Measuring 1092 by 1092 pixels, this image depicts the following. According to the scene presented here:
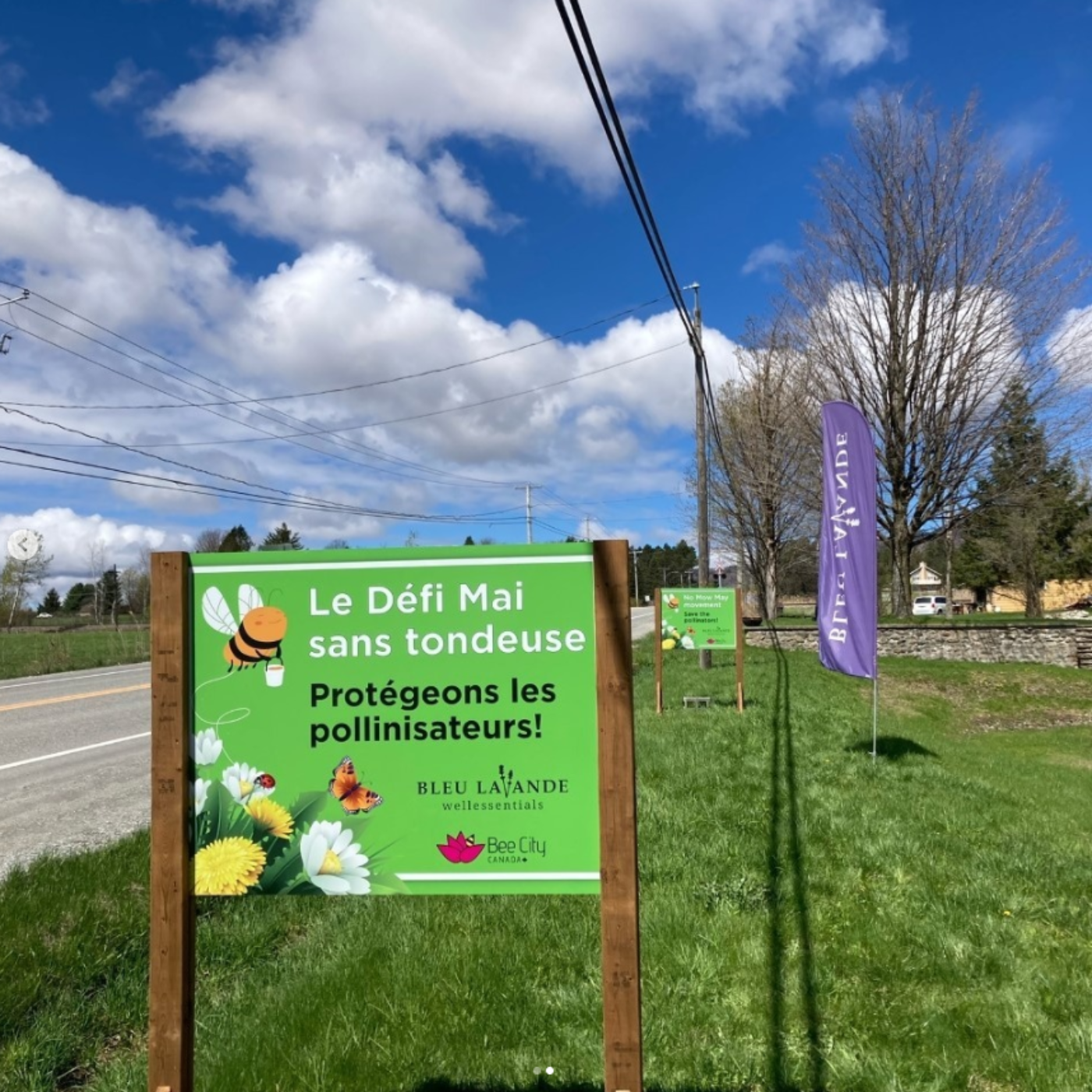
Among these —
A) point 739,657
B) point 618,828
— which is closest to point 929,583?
point 739,657

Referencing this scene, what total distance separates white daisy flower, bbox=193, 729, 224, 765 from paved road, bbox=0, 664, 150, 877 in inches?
151

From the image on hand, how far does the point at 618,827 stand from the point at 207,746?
1219 mm

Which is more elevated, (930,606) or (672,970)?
(930,606)

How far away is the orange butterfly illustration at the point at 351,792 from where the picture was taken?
2.56 m

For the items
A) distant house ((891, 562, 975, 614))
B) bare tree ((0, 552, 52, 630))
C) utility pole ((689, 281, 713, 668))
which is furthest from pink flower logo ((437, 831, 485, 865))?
distant house ((891, 562, 975, 614))

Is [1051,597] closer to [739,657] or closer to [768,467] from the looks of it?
[768,467]

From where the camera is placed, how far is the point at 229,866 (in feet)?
8.37

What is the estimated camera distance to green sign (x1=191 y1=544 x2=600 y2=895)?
2.52m

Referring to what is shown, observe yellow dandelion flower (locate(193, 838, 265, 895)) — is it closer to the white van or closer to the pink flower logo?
the pink flower logo

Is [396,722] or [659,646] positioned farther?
[659,646]

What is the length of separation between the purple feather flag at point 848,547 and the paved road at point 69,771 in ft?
21.6

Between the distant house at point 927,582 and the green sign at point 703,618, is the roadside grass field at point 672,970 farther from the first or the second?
the distant house at point 927,582

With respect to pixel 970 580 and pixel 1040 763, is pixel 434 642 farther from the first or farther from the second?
pixel 970 580

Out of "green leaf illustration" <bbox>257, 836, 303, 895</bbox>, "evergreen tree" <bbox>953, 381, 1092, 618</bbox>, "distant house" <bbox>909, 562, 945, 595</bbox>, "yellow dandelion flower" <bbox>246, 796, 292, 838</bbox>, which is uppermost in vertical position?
"evergreen tree" <bbox>953, 381, 1092, 618</bbox>
